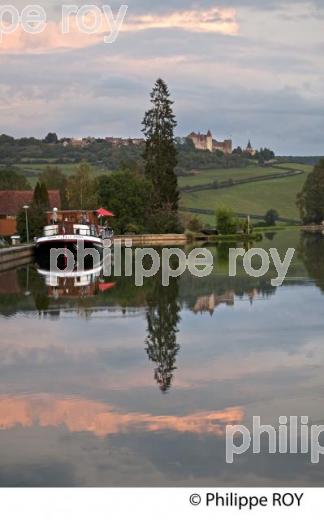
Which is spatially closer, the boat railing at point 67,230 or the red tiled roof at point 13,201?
the boat railing at point 67,230

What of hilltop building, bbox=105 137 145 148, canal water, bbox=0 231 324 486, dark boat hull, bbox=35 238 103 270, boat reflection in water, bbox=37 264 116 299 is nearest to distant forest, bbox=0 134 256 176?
hilltop building, bbox=105 137 145 148

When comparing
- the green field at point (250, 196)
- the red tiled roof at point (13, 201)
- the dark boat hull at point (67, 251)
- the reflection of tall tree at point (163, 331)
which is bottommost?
the green field at point (250, 196)

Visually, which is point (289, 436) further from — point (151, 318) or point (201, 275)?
point (201, 275)

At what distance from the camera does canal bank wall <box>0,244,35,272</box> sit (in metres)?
43.7

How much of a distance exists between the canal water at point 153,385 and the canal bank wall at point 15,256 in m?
16.4

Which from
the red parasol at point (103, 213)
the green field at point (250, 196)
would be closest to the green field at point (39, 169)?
the green field at point (250, 196)

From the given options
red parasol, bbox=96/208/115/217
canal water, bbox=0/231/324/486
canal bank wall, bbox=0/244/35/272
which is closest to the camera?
canal water, bbox=0/231/324/486

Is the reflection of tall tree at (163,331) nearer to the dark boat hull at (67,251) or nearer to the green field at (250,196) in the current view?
the dark boat hull at (67,251)

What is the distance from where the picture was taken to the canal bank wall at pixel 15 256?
143 ft

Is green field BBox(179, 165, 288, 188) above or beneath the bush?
above

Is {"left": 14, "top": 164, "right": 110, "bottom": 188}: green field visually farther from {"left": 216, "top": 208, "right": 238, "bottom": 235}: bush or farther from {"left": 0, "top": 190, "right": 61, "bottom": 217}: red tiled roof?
{"left": 0, "top": 190, "right": 61, "bottom": 217}: red tiled roof

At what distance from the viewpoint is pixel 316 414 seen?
40.2ft

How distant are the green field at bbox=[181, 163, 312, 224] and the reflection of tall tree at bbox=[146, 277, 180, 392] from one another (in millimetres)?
95829

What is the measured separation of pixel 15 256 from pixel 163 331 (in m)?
28.2
